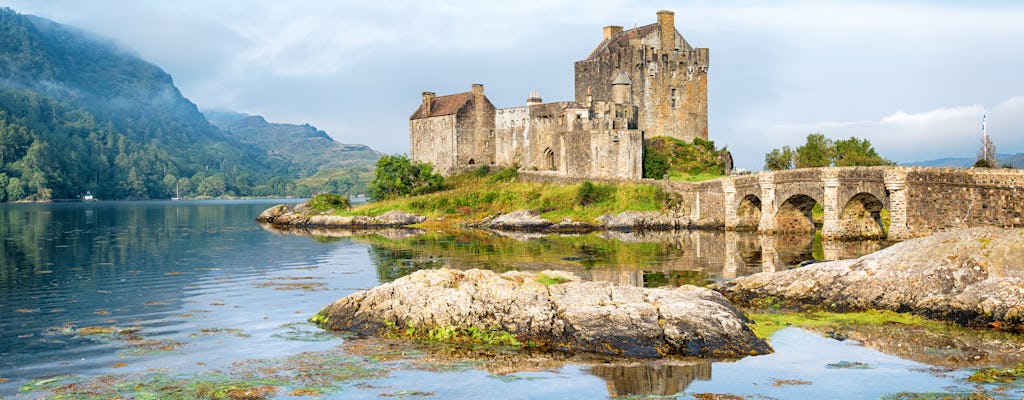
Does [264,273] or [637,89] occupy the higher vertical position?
[637,89]

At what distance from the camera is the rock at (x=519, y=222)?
217 ft

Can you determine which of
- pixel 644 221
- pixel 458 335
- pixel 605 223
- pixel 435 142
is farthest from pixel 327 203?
pixel 458 335

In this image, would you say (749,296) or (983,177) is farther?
(983,177)

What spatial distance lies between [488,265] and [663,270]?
7.27 meters

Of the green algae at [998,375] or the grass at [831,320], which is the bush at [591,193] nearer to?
the grass at [831,320]

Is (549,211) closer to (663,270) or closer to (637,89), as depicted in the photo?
(637,89)

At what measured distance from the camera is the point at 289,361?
726 inches

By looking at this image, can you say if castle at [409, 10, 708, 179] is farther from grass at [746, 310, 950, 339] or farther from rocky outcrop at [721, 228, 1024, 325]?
grass at [746, 310, 950, 339]

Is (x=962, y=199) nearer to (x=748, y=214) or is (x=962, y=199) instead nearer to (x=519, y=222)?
(x=748, y=214)

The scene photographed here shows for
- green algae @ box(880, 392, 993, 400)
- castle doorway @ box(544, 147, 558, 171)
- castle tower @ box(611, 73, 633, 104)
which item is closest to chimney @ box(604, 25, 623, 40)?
castle tower @ box(611, 73, 633, 104)

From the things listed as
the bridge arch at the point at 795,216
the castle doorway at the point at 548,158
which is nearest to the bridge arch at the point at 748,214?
the bridge arch at the point at 795,216

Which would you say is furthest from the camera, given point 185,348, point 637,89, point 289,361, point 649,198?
point 637,89

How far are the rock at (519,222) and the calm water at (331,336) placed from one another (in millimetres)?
17331

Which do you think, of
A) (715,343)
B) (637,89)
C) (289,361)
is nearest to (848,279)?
(715,343)
